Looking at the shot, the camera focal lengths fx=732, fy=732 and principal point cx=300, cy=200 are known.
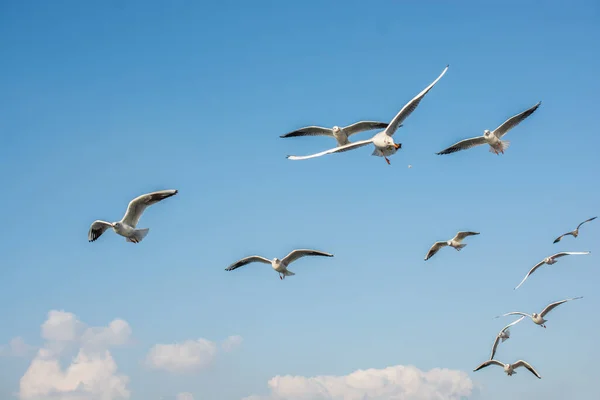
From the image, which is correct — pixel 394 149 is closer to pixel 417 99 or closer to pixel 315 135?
pixel 417 99

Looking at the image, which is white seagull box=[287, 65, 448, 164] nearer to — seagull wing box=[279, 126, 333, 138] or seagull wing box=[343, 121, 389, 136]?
seagull wing box=[343, 121, 389, 136]

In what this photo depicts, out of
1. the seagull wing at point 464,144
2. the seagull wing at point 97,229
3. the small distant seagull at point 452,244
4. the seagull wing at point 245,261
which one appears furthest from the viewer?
the small distant seagull at point 452,244

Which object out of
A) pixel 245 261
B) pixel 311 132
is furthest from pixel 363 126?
pixel 245 261

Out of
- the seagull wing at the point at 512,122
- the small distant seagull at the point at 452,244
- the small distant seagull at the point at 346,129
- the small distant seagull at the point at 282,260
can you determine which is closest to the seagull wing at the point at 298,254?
the small distant seagull at the point at 282,260

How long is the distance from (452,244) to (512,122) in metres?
6.66

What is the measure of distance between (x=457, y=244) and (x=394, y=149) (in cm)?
1297

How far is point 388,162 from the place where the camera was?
2391 cm

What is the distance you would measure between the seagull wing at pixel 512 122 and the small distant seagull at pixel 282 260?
9.46m

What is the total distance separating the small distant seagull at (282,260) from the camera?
103 feet

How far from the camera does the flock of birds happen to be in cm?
2291

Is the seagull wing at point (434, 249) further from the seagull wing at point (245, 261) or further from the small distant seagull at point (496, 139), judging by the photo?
the seagull wing at point (245, 261)

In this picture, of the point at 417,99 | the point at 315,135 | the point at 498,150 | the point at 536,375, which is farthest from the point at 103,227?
the point at 536,375

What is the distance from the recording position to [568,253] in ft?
118

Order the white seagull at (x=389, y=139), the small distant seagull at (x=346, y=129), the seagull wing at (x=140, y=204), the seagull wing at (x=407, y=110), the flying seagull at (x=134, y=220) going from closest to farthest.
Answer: the white seagull at (x=389, y=139), the seagull wing at (x=407, y=110), the seagull wing at (x=140, y=204), the flying seagull at (x=134, y=220), the small distant seagull at (x=346, y=129)
